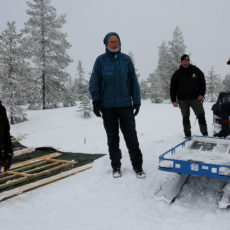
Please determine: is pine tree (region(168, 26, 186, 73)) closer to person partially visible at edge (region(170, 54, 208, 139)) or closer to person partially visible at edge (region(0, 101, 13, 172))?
person partially visible at edge (region(170, 54, 208, 139))

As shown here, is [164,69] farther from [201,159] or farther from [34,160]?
[201,159]

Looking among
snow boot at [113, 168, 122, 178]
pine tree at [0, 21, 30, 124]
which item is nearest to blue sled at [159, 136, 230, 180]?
snow boot at [113, 168, 122, 178]

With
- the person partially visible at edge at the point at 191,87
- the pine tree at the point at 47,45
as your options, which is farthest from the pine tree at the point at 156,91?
the person partially visible at edge at the point at 191,87

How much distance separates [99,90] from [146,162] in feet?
6.73

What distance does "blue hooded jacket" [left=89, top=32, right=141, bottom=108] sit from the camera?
4.47m

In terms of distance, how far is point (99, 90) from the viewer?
4.59m

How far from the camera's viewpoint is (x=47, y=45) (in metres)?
24.5

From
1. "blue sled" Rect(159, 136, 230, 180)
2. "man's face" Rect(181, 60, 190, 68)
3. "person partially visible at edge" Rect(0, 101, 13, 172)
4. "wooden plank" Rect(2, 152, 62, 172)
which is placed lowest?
"wooden plank" Rect(2, 152, 62, 172)

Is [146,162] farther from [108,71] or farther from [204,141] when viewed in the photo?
[108,71]

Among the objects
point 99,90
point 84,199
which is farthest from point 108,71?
point 84,199

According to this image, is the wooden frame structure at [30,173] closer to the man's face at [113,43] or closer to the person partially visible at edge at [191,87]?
the man's face at [113,43]

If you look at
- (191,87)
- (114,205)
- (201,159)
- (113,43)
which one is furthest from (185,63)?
(114,205)

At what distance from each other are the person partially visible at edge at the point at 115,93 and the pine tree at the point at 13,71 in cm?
1376

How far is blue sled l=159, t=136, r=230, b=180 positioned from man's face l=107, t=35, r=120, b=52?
210cm
